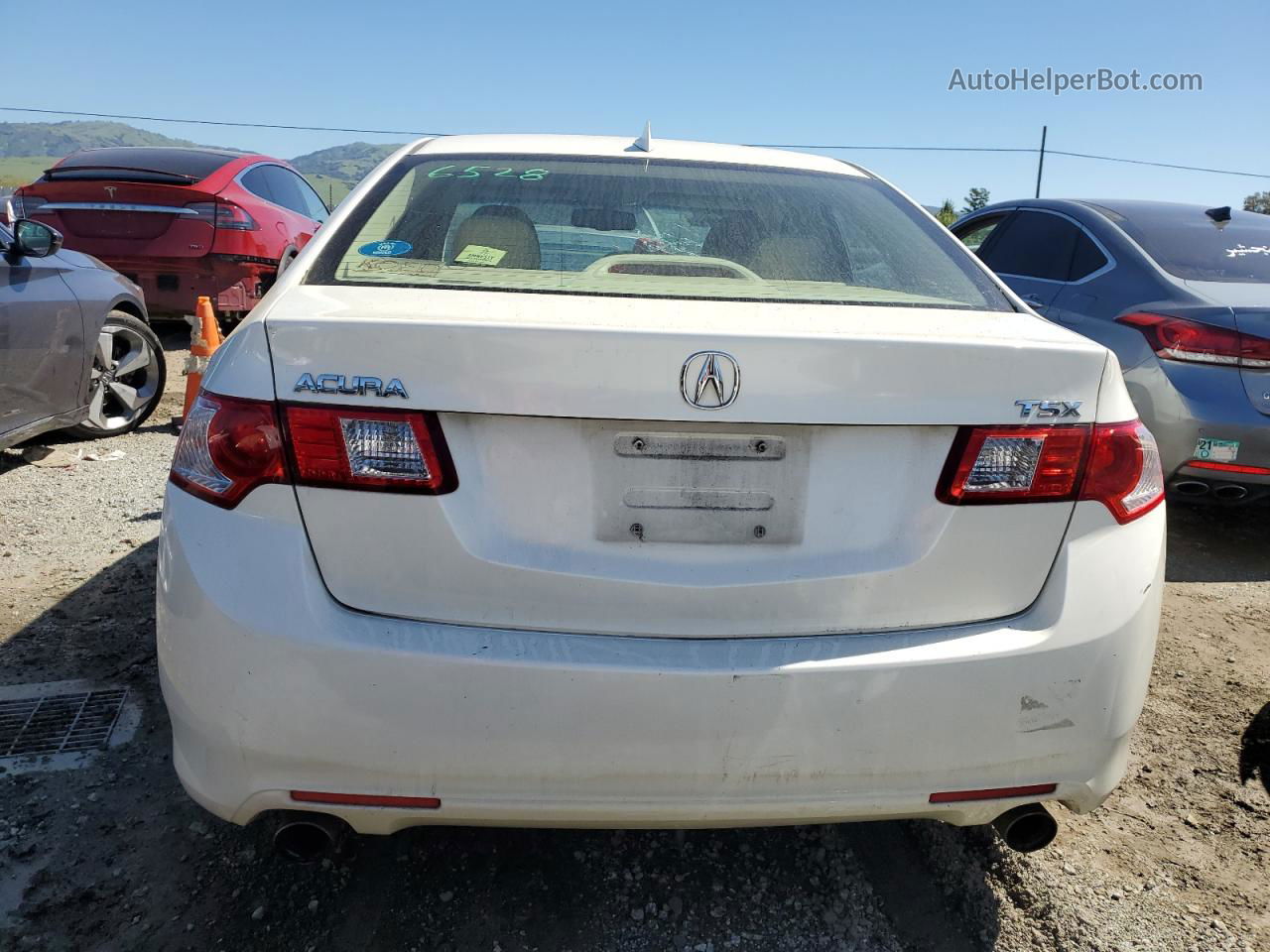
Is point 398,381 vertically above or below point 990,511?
above

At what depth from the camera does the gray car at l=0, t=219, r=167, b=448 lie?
4.66 m

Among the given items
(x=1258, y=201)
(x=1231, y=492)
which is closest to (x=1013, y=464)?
(x=1231, y=492)

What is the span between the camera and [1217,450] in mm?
4379

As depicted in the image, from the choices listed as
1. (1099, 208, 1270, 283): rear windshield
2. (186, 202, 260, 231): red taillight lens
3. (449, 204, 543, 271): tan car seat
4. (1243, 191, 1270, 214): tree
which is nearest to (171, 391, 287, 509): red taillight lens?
(449, 204, 543, 271): tan car seat

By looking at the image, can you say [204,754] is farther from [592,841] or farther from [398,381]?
[592,841]

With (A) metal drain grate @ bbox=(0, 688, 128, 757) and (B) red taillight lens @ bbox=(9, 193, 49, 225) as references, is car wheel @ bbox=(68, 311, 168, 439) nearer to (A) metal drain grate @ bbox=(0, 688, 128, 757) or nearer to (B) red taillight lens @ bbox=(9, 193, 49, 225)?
(B) red taillight lens @ bbox=(9, 193, 49, 225)

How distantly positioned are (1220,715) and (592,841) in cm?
213

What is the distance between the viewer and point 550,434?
165cm

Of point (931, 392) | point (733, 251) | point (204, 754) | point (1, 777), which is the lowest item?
point (1, 777)

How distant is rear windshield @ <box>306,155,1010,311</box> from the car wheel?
3894mm

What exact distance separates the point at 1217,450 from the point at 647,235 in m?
3.29

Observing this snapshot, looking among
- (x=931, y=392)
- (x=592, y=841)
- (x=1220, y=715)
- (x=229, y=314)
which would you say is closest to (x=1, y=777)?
(x=592, y=841)

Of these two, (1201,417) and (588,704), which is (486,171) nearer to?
(588,704)

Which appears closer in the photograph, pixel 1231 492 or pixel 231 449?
pixel 231 449
